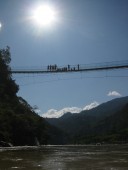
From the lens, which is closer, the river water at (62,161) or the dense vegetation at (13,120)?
the river water at (62,161)

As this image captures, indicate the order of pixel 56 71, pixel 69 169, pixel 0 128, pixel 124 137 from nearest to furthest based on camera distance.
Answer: pixel 69 169 < pixel 56 71 < pixel 0 128 < pixel 124 137

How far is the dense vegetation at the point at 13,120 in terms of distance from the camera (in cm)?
5319

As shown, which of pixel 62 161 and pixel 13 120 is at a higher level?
pixel 62 161

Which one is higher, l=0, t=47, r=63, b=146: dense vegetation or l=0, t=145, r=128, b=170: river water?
l=0, t=145, r=128, b=170: river water

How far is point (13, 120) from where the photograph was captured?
56.7 meters

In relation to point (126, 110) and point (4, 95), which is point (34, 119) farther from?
point (126, 110)

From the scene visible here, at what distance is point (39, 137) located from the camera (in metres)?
66.6

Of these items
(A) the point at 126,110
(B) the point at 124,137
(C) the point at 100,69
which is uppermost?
(C) the point at 100,69

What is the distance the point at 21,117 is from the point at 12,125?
3128mm

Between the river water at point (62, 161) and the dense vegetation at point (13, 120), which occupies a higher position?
the river water at point (62, 161)

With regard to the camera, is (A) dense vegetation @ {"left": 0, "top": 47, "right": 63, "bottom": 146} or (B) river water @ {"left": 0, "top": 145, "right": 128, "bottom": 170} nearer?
(B) river water @ {"left": 0, "top": 145, "right": 128, "bottom": 170}

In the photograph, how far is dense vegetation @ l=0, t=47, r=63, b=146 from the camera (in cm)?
5319

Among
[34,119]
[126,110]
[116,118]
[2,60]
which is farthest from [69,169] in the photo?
Answer: [116,118]

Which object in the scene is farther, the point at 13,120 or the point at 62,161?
the point at 13,120
